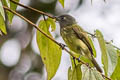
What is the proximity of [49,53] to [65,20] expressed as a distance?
3.60 ft

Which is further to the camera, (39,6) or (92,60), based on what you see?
(39,6)

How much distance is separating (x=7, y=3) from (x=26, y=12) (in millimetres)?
6119

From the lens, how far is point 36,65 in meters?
8.28

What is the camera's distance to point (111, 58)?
7.01 ft

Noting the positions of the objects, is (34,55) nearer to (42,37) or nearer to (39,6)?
(39,6)

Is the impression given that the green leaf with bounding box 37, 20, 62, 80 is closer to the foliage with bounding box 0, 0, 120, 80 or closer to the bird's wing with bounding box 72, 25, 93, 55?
the foliage with bounding box 0, 0, 120, 80

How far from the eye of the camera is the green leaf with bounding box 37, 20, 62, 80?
87.9 inches

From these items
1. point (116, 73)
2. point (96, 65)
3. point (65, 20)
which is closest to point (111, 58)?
point (116, 73)

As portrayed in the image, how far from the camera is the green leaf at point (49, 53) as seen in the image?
7.32ft

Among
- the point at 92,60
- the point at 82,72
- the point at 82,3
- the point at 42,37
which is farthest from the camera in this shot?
the point at 82,3

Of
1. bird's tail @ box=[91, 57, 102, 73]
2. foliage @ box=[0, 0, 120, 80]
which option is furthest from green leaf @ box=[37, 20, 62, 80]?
bird's tail @ box=[91, 57, 102, 73]

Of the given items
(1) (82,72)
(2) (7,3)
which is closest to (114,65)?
(1) (82,72)

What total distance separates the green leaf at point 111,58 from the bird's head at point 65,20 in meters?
1.07

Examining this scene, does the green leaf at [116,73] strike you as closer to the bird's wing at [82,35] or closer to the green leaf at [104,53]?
the green leaf at [104,53]
